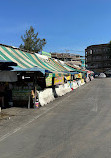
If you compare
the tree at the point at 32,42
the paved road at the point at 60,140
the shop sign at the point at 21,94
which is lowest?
the paved road at the point at 60,140

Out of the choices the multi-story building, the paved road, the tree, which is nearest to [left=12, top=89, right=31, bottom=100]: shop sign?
the paved road

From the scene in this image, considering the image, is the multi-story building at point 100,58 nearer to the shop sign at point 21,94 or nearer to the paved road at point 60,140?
the shop sign at point 21,94

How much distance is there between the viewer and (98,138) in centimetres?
549

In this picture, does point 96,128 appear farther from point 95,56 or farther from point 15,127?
point 95,56

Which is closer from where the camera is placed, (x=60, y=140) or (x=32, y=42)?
(x=60, y=140)

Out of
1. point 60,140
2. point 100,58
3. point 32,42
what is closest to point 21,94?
point 60,140

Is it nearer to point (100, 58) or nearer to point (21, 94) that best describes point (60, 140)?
point (21, 94)

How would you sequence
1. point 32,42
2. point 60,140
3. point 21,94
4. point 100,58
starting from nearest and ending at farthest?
point 60,140, point 21,94, point 32,42, point 100,58

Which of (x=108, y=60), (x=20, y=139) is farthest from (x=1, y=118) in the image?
(x=108, y=60)

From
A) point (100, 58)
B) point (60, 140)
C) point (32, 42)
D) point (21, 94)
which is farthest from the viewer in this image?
point (100, 58)

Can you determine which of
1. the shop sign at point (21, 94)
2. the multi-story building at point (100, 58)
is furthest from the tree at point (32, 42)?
the multi-story building at point (100, 58)

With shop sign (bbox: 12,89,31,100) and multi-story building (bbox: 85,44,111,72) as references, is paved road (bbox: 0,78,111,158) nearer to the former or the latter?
shop sign (bbox: 12,89,31,100)

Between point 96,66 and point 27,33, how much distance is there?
2476 inches

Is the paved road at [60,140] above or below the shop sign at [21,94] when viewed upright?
below
